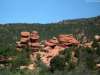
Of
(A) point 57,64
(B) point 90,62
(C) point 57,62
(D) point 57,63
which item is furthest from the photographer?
(C) point 57,62

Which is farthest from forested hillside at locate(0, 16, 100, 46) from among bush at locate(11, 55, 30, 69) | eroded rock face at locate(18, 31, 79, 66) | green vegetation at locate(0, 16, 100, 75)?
bush at locate(11, 55, 30, 69)

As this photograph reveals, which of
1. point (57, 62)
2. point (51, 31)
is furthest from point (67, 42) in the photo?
point (51, 31)

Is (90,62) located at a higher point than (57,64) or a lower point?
higher

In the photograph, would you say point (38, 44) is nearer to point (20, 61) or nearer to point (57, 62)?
point (20, 61)

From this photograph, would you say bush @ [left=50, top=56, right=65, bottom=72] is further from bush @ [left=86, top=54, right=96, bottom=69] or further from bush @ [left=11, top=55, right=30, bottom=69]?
bush @ [left=11, top=55, right=30, bottom=69]

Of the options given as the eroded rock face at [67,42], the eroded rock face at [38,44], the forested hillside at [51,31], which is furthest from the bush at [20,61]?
the forested hillside at [51,31]

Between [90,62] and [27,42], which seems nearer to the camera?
[90,62]

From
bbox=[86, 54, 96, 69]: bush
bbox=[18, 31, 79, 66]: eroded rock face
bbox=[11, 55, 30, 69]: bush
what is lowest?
bbox=[11, 55, 30, 69]: bush

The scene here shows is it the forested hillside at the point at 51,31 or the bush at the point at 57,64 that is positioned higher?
the forested hillside at the point at 51,31

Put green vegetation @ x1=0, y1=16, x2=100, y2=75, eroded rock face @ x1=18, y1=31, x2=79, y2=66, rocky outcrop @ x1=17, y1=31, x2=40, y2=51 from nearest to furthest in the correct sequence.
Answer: green vegetation @ x1=0, y1=16, x2=100, y2=75, eroded rock face @ x1=18, y1=31, x2=79, y2=66, rocky outcrop @ x1=17, y1=31, x2=40, y2=51

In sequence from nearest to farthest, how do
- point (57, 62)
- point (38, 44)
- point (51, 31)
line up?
point (57, 62)
point (38, 44)
point (51, 31)

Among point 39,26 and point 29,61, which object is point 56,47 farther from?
point 39,26

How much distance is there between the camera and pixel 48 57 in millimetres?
50031

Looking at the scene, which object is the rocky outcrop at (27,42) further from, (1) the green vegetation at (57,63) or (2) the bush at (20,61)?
(2) the bush at (20,61)
